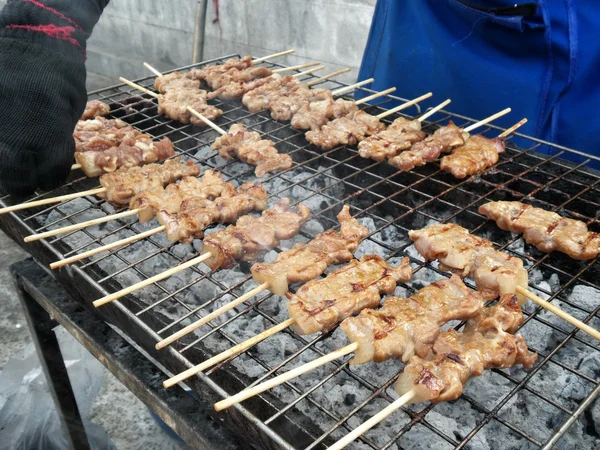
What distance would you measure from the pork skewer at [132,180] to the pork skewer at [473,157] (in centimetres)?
174

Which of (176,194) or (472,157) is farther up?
(472,157)

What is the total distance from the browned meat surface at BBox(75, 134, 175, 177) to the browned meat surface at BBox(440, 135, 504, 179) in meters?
2.01

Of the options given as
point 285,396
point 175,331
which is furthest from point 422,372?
point 175,331

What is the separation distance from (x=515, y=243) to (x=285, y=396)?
171cm

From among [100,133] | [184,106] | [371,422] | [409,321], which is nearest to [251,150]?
[184,106]

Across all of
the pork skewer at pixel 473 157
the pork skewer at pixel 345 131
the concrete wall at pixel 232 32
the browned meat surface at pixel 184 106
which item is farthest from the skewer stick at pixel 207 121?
the concrete wall at pixel 232 32

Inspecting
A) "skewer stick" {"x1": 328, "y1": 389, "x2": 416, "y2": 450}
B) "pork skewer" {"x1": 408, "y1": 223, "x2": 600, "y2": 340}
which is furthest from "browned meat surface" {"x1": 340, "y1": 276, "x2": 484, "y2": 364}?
"skewer stick" {"x1": 328, "y1": 389, "x2": 416, "y2": 450}

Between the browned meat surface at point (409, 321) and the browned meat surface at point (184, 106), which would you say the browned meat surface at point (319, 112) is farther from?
the browned meat surface at point (409, 321)

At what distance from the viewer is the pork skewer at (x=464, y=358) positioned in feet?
6.74

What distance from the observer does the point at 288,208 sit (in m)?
3.38

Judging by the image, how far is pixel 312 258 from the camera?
2848mm

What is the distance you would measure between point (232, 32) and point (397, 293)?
24.8 ft

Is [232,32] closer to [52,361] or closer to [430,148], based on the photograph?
[430,148]

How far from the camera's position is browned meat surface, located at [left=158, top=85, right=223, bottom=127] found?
4.57 metres
